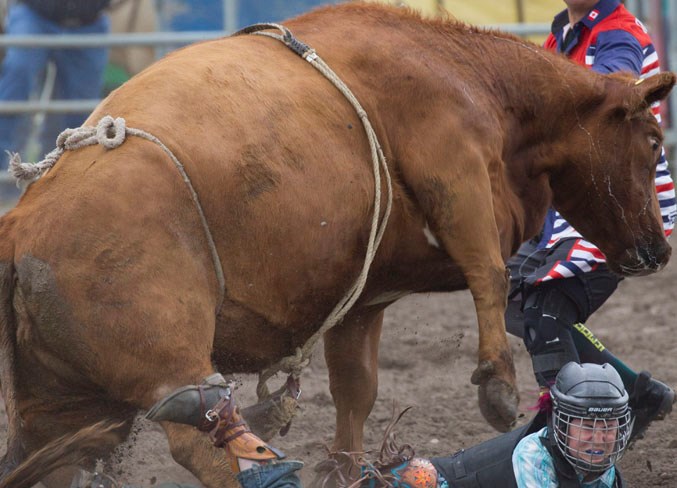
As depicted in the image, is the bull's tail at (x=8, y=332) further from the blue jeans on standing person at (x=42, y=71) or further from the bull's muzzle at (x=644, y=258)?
the blue jeans on standing person at (x=42, y=71)

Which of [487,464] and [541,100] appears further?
[541,100]

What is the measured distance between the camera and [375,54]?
373 cm

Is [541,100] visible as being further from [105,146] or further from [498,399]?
[105,146]

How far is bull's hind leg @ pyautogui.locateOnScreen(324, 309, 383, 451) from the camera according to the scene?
446cm

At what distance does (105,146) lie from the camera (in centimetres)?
311

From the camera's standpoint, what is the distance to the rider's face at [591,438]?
345cm

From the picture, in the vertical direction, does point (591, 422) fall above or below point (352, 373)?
above

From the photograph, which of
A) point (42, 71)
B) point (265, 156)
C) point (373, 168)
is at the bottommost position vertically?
point (42, 71)

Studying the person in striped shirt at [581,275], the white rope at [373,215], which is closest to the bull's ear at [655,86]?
the person in striped shirt at [581,275]

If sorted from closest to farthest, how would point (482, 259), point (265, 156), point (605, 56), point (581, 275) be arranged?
point (265, 156), point (482, 259), point (605, 56), point (581, 275)

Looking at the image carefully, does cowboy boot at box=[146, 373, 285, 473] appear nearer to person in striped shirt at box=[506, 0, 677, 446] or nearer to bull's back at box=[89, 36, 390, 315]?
bull's back at box=[89, 36, 390, 315]

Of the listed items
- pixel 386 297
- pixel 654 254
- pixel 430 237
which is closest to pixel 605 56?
pixel 654 254

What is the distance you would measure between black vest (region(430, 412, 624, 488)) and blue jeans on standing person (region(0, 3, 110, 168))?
19.2ft

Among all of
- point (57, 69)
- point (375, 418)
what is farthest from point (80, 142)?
point (57, 69)
